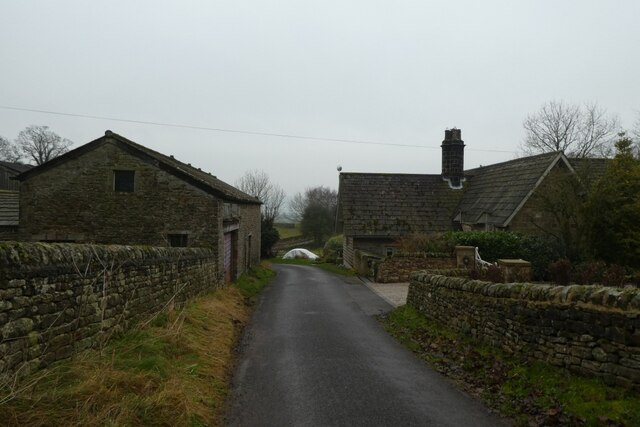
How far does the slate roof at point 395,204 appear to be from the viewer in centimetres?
2878

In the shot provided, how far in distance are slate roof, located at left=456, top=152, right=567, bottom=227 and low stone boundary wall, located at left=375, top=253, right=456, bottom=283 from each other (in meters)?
4.55

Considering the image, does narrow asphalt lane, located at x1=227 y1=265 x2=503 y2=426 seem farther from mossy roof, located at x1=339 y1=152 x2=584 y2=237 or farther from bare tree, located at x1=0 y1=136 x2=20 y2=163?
bare tree, located at x1=0 y1=136 x2=20 y2=163

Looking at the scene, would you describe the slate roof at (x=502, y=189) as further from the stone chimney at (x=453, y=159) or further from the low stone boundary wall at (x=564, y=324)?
the low stone boundary wall at (x=564, y=324)

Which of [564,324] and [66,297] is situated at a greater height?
[66,297]

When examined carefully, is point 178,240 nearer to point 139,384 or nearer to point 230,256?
point 230,256

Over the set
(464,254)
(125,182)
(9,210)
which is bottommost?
(464,254)

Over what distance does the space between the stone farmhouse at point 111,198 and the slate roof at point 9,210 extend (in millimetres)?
2562

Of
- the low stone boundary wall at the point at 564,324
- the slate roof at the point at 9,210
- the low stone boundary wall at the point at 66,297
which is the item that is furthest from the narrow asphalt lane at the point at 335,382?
the slate roof at the point at 9,210

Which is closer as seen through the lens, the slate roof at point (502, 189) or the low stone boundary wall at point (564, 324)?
the low stone boundary wall at point (564, 324)

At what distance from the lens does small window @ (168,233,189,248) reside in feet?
58.9

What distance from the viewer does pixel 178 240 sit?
1811 cm

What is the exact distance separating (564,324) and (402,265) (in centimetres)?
1570

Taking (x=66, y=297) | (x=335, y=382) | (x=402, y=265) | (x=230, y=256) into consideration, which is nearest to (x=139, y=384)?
(x=66, y=297)

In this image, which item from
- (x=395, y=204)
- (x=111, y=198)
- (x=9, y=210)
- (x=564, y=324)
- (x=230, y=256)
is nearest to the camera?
(x=564, y=324)
